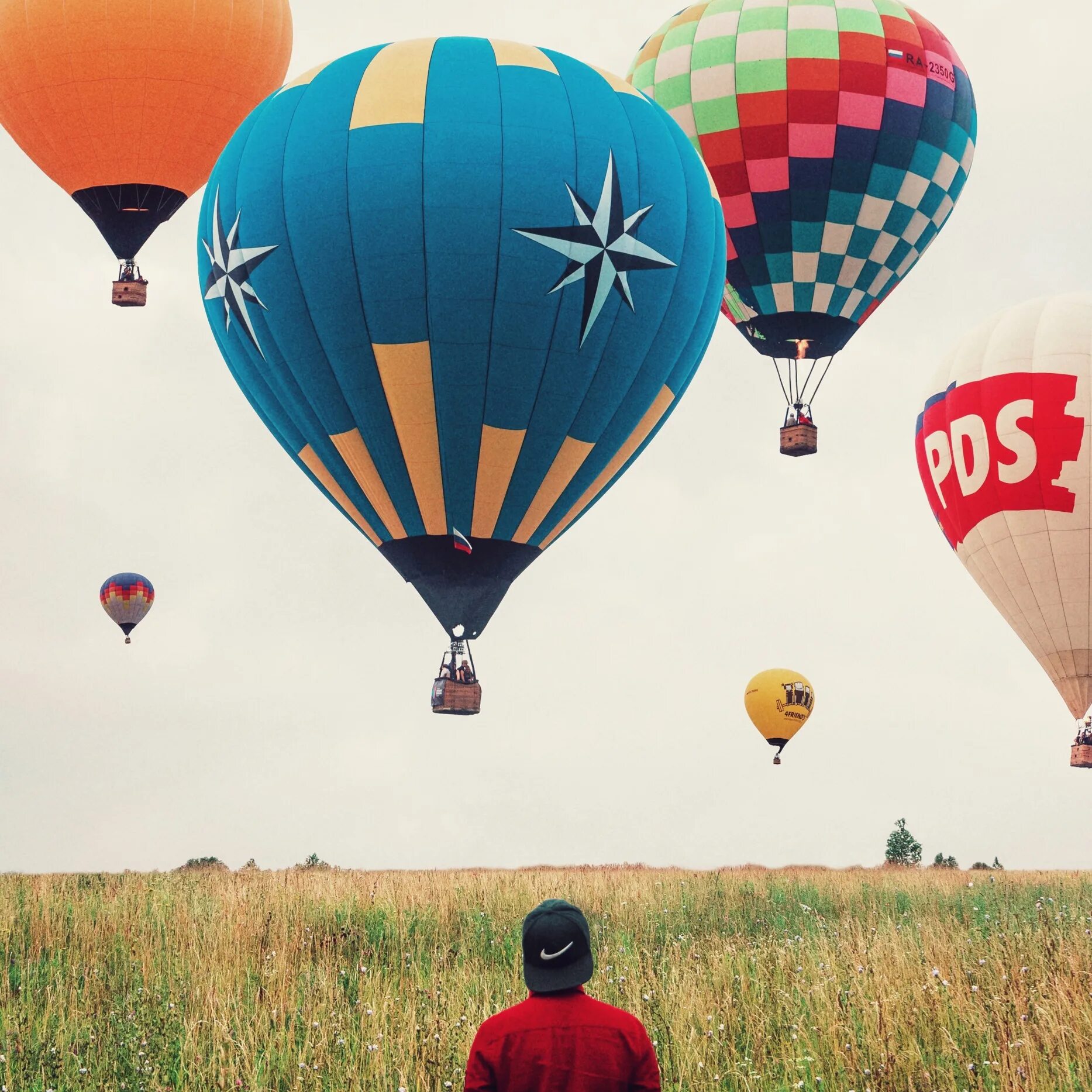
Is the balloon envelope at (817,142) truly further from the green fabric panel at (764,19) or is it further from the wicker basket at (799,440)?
the wicker basket at (799,440)

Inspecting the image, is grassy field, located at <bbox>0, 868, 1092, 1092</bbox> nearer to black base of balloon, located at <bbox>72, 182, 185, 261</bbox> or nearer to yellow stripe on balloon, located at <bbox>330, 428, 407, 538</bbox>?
yellow stripe on balloon, located at <bbox>330, 428, 407, 538</bbox>

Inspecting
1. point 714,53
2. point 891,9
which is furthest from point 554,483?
point 891,9

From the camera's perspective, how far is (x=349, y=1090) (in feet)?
26.6

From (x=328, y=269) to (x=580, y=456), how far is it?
12.0 ft

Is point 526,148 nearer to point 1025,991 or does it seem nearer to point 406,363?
point 406,363

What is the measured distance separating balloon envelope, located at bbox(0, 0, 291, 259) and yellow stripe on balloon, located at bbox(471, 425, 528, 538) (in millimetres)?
14204

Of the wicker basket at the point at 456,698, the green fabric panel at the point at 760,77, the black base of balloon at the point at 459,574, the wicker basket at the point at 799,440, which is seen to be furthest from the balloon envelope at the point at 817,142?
the wicker basket at the point at 456,698

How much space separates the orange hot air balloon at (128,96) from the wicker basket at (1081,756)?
64.8 ft

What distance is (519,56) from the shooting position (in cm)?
1725

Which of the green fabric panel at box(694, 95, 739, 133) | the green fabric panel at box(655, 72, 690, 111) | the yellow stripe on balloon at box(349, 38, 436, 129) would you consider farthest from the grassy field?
the green fabric panel at box(655, 72, 690, 111)

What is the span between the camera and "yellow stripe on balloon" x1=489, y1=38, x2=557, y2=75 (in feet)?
55.9

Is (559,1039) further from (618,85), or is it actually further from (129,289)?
(129,289)

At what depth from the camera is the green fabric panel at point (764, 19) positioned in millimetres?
25500

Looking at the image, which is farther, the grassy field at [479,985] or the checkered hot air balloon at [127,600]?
the checkered hot air balloon at [127,600]
